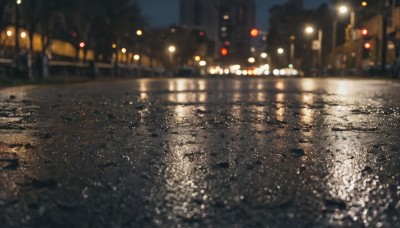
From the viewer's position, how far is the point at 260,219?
334cm

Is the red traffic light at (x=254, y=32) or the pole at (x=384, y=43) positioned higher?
the red traffic light at (x=254, y=32)

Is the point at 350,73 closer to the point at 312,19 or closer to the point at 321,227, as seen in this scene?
the point at 312,19

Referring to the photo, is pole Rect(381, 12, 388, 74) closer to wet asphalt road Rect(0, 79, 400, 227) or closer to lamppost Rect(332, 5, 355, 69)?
lamppost Rect(332, 5, 355, 69)

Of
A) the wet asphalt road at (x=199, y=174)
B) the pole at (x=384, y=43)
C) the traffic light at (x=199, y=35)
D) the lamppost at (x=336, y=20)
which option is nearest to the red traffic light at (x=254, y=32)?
the lamppost at (x=336, y=20)

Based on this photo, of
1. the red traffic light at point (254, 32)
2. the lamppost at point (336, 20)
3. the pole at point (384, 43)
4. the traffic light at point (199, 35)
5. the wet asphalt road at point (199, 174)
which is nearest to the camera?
the wet asphalt road at point (199, 174)

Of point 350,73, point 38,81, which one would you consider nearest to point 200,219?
point 38,81

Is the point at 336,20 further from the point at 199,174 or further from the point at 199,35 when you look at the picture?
the point at 199,174

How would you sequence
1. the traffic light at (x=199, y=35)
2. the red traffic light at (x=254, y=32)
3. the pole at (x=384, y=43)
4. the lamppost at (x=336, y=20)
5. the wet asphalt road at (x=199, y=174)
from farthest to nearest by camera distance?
the traffic light at (x=199, y=35) < the red traffic light at (x=254, y=32) < the lamppost at (x=336, y=20) < the pole at (x=384, y=43) < the wet asphalt road at (x=199, y=174)

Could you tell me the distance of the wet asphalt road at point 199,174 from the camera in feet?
11.2

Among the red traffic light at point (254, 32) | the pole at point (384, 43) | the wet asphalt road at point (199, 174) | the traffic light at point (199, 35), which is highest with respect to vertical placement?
the traffic light at point (199, 35)

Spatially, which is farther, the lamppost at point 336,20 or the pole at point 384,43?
the lamppost at point 336,20

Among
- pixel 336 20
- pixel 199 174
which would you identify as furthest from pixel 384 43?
pixel 199 174

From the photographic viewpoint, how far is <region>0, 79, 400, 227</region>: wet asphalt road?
3404 millimetres

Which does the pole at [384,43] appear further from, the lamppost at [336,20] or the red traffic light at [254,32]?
the red traffic light at [254,32]
